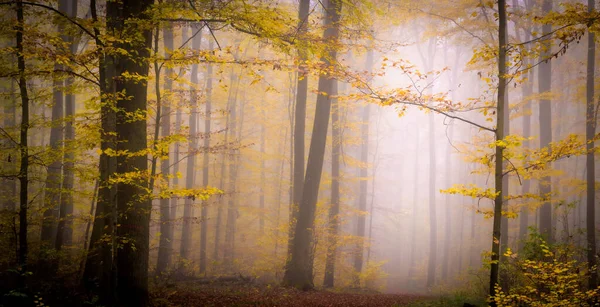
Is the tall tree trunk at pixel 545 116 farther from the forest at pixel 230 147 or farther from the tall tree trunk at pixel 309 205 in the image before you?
the tall tree trunk at pixel 309 205

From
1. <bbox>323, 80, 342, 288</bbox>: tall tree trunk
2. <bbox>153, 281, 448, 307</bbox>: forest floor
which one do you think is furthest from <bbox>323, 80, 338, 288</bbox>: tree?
<bbox>153, 281, 448, 307</bbox>: forest floor

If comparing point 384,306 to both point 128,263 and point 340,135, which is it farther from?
point 340,135

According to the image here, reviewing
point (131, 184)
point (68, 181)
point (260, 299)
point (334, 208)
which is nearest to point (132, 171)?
point (131, 184)

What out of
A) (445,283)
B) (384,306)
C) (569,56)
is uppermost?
(569,56)

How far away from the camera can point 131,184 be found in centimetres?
603

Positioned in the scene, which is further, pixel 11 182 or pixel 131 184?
pixel 11 182

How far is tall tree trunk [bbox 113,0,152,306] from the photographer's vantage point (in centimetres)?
611

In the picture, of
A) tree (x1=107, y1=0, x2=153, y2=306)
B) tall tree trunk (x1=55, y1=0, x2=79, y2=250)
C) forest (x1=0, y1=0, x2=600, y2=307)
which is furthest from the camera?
tall tree trunk (x1=55, y1=0, x2=79, y2=250)

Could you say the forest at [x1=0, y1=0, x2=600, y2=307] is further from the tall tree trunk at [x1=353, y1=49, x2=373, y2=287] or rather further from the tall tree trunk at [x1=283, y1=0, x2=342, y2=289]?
the tall tree trunk at [x1=353, y1=49, x2=373, y2=287]

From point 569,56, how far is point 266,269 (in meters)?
27.2

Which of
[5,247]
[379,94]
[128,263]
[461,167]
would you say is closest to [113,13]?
[128,263]

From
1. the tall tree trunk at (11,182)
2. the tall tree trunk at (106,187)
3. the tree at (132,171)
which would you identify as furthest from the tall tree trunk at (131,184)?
the tall tree trunk at (11,182)

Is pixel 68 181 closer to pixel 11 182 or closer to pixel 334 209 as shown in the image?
pixel 11 182

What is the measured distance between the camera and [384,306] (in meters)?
7.66
